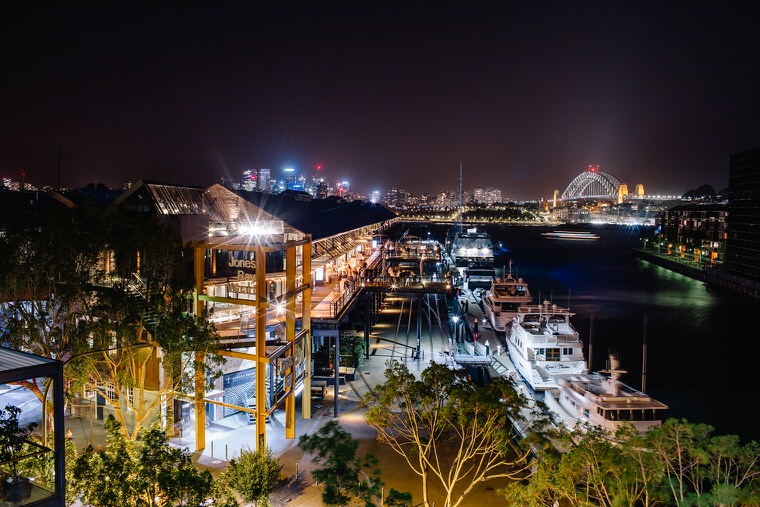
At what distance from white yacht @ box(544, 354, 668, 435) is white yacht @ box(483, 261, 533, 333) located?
41.8 feet

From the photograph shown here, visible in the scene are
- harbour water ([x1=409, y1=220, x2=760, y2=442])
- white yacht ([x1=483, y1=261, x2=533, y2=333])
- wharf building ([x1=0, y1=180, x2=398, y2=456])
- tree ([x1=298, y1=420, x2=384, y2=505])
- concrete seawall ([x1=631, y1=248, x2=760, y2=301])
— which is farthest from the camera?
concrete seawall ([x1=631, y1=248, x2=760, y2=301])

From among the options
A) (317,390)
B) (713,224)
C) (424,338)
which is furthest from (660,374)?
(713,224)

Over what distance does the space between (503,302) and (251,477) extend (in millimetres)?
24553

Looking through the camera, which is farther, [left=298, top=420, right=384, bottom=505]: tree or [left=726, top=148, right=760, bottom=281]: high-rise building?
[left=726, top=148, right=760, bottom=281]: high-rise building

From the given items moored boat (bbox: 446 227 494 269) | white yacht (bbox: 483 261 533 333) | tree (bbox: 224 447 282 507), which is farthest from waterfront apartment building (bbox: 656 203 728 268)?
tree (bbox: 224 447 282 507)

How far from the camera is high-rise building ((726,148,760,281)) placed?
164 feet

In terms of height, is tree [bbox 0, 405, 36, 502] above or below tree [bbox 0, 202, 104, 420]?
below

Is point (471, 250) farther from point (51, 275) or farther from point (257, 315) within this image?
point (51, 275)

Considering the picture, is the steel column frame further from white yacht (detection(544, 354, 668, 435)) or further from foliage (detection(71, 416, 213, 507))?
white yacht (detection(544, 354, 668, 435))

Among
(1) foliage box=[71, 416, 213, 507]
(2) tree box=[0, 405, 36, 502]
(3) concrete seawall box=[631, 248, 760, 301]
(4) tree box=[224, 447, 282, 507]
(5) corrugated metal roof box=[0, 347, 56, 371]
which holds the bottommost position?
(3) concrete seawall box=[631, 248, 760, 301]

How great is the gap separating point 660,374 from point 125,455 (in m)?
25.2

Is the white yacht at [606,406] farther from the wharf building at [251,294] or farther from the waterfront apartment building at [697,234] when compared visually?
the waterfront apartment building at [697,234]

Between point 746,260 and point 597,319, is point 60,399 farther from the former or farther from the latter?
point 746,260

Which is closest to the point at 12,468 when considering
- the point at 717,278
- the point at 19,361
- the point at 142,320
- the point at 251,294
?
the point at 19,361
